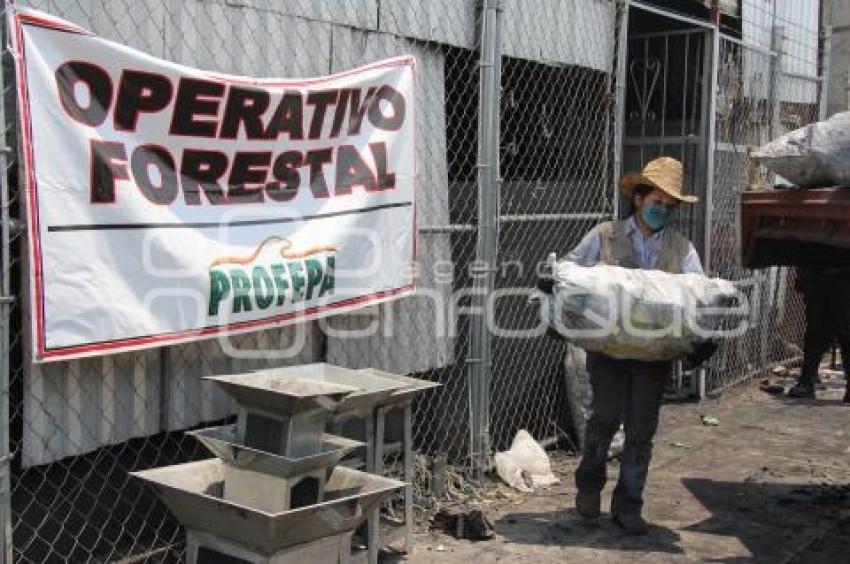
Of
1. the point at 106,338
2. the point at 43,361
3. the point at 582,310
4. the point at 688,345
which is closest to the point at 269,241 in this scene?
the point at 106,338

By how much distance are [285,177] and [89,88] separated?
1.09 meters

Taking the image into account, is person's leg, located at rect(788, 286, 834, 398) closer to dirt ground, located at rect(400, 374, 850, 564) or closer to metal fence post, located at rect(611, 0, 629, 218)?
dirt ground, located at rect(400, 374, 850, 564)

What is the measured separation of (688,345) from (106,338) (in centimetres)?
286

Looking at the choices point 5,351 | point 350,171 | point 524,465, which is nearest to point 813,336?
point 524,465

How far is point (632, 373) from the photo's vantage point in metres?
5.19

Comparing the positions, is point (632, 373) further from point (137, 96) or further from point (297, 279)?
point (137, 96)

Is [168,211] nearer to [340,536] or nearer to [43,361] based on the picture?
[43,361]

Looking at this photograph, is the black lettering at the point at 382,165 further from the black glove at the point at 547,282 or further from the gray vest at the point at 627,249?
the gray vest at the point at 627,249

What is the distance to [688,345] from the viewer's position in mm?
4801

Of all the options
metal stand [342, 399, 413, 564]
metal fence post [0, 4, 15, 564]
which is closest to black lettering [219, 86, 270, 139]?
metal fence post [0, 4, 15, 564]

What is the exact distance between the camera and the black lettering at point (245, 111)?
4160 mm

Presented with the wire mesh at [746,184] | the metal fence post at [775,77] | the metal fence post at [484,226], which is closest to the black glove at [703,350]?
the metal fence post at [484,226]

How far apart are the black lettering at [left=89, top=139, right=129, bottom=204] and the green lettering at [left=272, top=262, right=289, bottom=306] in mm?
881

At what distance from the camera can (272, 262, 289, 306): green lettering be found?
173 inches
